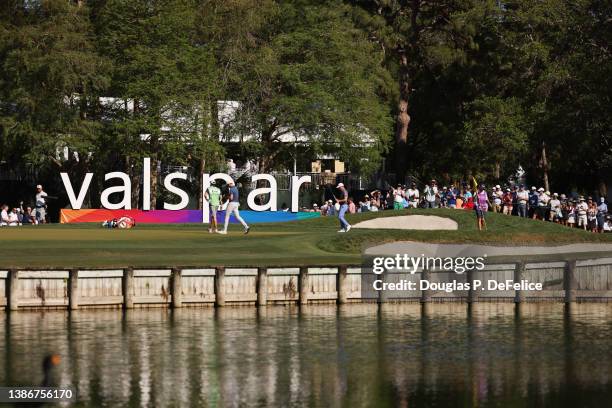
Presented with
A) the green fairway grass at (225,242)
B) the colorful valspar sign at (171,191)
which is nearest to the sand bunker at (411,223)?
the green fairway grass at (225,242)

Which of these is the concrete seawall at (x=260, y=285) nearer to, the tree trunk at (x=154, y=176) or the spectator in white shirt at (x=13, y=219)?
the spectator in white shirt at (x=13, y=219)

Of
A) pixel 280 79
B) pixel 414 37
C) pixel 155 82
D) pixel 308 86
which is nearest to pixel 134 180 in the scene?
pixel 155 82

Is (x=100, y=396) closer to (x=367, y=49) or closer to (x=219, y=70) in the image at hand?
(x=219, y=70)

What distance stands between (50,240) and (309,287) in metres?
14.2

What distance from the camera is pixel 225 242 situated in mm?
49719

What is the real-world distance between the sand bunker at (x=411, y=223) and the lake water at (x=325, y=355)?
66.2 feet

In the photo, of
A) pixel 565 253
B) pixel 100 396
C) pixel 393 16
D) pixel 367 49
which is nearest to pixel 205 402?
pixel 100 396

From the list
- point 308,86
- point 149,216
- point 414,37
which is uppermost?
point 414,37

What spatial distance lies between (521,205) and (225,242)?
2524cm

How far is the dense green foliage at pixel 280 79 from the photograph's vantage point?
75.6 meters

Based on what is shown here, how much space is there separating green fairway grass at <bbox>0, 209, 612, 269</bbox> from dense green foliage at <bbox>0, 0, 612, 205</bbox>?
52.8 feet

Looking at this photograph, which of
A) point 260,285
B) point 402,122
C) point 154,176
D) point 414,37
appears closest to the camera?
point 260,285

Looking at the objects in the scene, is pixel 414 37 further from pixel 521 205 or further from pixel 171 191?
pixel 171 191

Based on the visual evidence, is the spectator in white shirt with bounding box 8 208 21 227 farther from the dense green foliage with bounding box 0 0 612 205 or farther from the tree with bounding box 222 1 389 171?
the tree with bounding box 222 1 389 171
